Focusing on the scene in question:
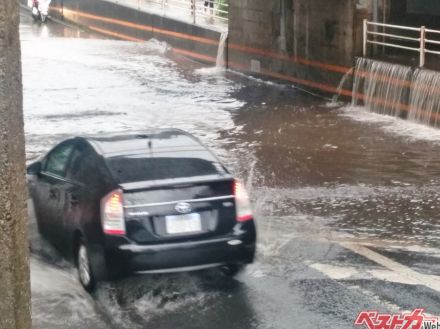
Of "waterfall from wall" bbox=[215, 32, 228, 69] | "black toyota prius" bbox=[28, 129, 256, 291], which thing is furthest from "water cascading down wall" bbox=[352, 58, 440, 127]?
"black toyota prius" bbox=[28, 129, 256, 291]

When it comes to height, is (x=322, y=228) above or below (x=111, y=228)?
below

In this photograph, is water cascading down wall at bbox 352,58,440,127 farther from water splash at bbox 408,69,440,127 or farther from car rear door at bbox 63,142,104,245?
car rear door at bbox 63,142,104,245

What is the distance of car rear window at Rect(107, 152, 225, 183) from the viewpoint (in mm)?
8711

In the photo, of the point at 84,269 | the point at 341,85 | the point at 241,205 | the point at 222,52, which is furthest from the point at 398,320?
the point at 222,52

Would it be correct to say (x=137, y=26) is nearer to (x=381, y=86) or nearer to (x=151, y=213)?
(x=381, y=86)

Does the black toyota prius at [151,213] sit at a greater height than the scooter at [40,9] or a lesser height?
lesser

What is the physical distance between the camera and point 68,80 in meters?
26.4

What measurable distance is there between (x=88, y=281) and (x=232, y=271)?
4.85ft

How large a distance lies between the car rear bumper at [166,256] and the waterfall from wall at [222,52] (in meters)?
20.2

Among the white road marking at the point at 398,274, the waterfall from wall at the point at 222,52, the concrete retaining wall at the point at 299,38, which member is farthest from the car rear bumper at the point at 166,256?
the waterfall from wall at the point at 222,52

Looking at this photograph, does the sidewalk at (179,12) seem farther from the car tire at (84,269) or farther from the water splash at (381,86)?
the car tire at (84,269)

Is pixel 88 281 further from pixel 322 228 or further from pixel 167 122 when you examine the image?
pixel 167 122

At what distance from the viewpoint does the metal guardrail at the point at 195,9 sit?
3092 cm

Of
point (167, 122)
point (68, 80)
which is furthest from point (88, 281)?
point (68, 80)
